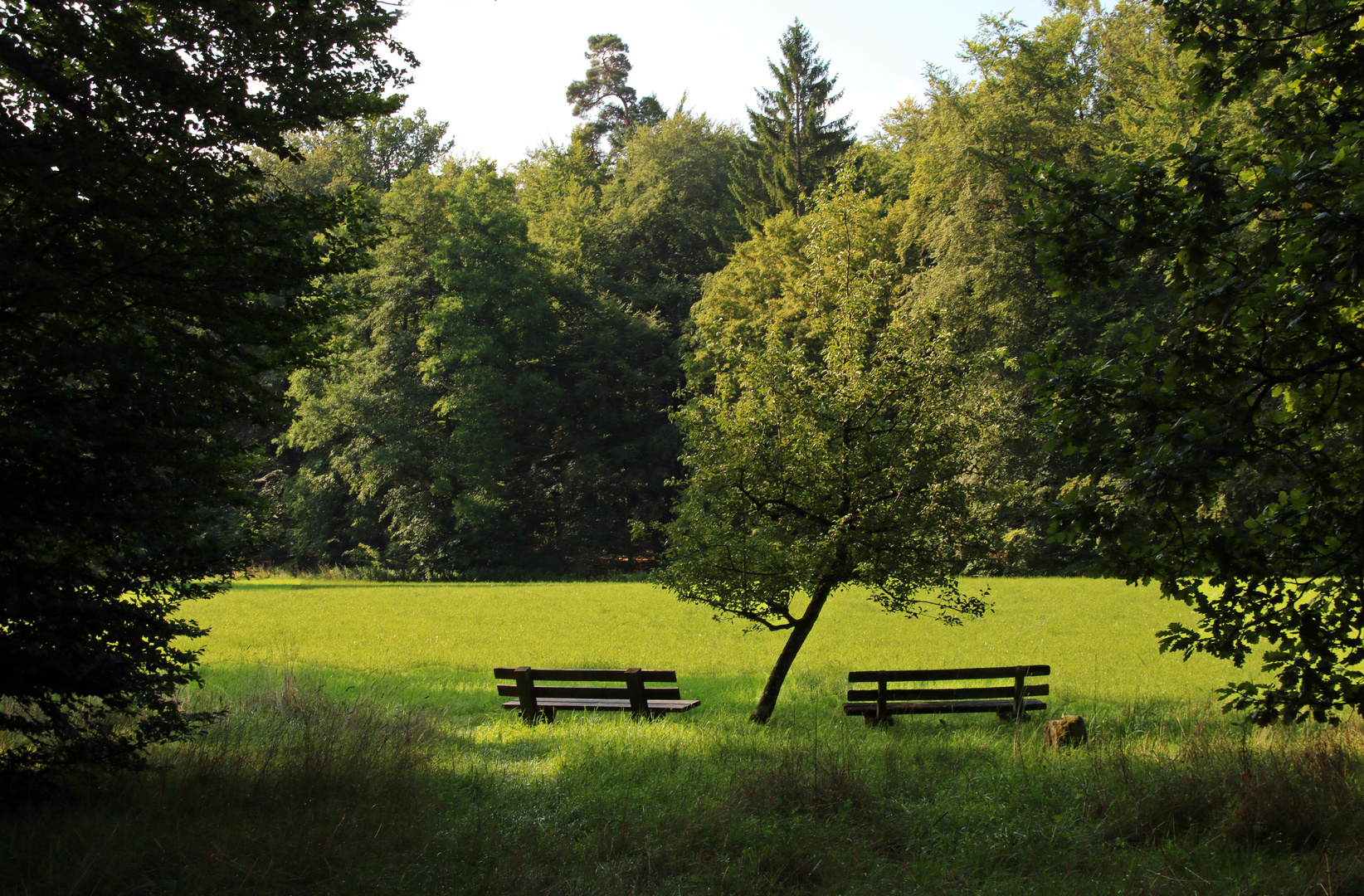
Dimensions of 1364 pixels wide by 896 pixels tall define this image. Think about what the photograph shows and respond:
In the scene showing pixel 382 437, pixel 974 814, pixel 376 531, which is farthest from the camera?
pixel 376 531

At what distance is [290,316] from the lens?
7.98m

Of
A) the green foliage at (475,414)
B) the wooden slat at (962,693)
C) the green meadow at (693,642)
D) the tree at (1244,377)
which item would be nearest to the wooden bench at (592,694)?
the green meadow at (693,642)

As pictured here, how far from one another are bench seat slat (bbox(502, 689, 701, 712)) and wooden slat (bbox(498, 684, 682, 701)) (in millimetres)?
58

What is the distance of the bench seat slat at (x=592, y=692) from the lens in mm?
10681

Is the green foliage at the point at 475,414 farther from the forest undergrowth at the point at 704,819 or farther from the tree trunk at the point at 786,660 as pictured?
the forest undergrowth at the point at 704,819

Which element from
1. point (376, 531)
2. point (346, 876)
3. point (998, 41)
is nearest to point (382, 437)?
point (376, 531)

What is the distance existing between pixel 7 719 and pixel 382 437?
3563 cm

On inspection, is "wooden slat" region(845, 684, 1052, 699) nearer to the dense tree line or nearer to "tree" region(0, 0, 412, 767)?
the dense tree line

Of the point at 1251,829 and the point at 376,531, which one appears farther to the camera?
the point at 376,531

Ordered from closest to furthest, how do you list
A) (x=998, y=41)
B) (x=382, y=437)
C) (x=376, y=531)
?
1. (x=998, y=41)
2. (x=382, y=437)
3. (x=376, y=531)

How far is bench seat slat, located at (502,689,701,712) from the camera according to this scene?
10.6 meters

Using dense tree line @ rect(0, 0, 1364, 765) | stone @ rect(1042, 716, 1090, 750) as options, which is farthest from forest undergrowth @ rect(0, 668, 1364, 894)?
dense tree line @ rect(0, 0, 1364, 765)

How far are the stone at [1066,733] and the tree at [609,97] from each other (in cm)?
5873

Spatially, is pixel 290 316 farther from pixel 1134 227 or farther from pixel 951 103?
pixel 951 103
